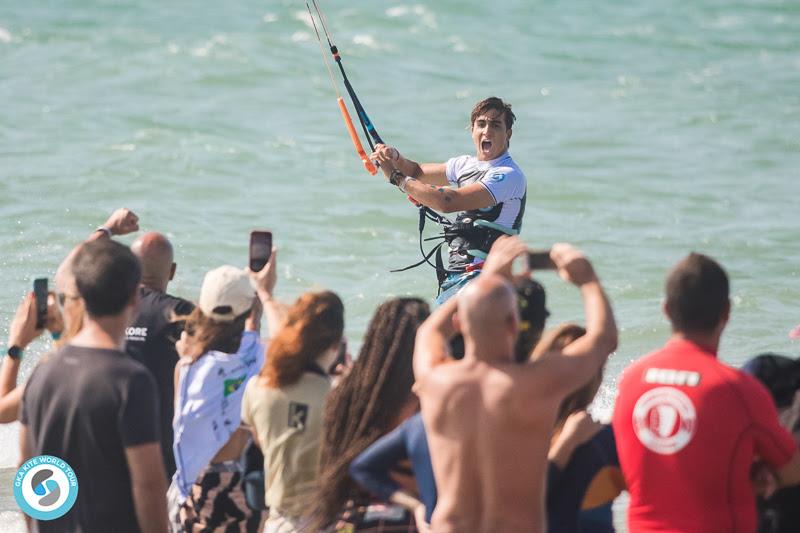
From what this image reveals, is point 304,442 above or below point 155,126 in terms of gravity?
below

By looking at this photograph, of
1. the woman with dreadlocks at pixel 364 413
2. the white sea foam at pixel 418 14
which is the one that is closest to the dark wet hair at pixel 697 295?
the woman with dreadlocks at pixel 364 413

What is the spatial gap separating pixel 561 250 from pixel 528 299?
0.39 metres

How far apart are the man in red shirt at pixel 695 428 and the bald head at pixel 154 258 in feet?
6.73

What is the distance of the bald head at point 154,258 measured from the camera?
4.92 m

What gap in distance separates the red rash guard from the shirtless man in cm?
29

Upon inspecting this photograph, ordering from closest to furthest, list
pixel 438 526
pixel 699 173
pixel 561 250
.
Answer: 1. pixel 438 526
2. pixel 561 250
3. pixel 699 173

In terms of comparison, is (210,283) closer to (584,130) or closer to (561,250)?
(561,250)

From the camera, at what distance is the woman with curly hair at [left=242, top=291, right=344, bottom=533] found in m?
4.05

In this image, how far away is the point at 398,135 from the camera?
16406 mm

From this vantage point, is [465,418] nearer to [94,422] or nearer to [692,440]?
[692,440]

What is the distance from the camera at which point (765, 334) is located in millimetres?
10070

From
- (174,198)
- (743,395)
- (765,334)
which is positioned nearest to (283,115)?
(174,198)

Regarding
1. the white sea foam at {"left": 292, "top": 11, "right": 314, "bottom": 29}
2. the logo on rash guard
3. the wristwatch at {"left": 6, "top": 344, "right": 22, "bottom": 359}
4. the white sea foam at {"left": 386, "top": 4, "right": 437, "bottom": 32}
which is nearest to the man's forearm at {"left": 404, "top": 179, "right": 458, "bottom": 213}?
the wristwatch at {"left": 6, "top": 344, "right": 22, "bottom": 359}

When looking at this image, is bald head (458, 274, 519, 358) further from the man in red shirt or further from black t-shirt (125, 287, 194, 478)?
black t-shirt (125, 287, 194, 478)
